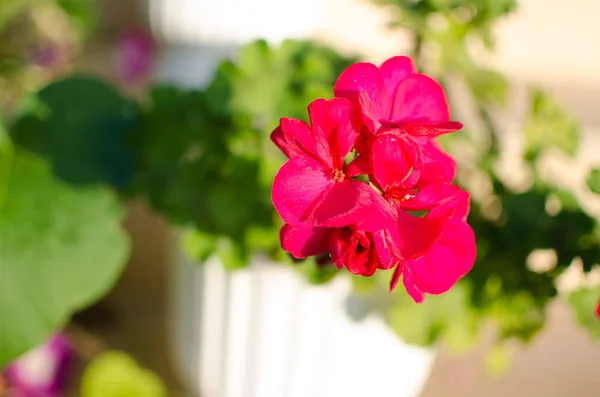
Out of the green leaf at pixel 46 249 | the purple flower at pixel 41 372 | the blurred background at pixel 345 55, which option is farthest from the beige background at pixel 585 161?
the green leaf at pixel 46 249

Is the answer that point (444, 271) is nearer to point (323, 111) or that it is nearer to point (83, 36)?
point (323, 111)

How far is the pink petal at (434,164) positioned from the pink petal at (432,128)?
13 mm

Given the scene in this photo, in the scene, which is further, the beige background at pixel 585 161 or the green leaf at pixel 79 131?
the beige background at pixel 585 161

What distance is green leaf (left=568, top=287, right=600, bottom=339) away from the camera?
0.38 metres

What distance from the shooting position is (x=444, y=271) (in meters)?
0.24

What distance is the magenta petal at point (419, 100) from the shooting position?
256mm

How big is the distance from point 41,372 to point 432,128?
62 centimetres

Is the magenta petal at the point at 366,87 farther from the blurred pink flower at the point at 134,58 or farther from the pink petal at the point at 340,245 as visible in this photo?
the blurred pink flower at the point at 134,58

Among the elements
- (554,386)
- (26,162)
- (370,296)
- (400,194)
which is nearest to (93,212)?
(26,162)

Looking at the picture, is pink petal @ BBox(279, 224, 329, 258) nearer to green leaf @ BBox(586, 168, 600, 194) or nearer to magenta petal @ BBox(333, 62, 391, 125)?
magenta petal @ BBox(333, 62, 391, 125)

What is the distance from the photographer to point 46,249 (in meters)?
0.49

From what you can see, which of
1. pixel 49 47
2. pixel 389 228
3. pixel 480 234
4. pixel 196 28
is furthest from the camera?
pixel 49 47

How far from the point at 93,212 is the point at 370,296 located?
236 millimetres

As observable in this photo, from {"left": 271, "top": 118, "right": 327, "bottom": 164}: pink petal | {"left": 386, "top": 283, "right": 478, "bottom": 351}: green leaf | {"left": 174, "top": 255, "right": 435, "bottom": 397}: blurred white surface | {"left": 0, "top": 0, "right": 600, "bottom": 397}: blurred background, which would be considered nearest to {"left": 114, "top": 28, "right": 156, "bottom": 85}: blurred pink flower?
{"left": 0, "top": 0, "right": 600, "bottom": 397}: blurred background
